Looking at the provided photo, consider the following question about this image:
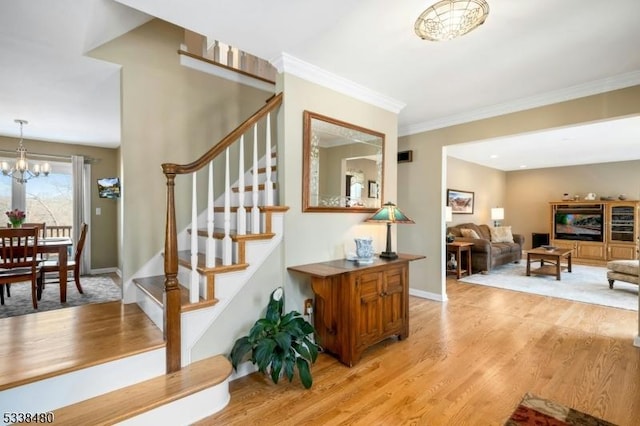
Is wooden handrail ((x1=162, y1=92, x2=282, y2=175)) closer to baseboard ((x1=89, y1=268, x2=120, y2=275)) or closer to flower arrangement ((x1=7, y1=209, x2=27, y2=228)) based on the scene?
flower arrangement ((x1=7, y1=209, x2=27, y2=228))

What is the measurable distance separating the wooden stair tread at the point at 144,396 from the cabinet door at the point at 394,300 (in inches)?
55.7

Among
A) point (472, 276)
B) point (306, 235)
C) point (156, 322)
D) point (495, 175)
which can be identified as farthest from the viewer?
point (495, 175)

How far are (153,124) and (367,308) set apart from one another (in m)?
2.62

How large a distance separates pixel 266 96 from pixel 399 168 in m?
2.29

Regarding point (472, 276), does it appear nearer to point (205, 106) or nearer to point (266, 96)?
point (266, 96)

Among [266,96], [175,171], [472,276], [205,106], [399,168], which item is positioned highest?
[266,96]

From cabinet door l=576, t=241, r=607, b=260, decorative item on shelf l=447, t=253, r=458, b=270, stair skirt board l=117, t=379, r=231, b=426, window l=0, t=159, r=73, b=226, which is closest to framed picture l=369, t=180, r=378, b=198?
stair skirt board l=117, t=379, r=231, b=426

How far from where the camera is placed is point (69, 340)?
1.97 metres

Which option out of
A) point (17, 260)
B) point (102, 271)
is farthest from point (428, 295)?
point (102, 271)

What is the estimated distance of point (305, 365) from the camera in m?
2.07

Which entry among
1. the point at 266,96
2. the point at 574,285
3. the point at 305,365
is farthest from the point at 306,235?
the point at 574,285

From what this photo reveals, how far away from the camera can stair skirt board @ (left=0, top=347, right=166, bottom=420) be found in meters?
1.50

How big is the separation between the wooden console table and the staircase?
0.51 m

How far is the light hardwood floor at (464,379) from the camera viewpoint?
1856 millimetres
